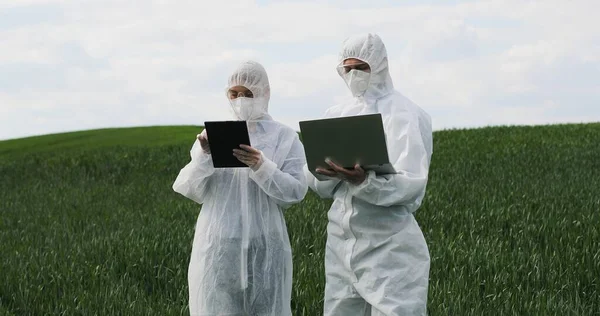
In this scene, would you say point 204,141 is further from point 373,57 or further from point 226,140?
point 373,57

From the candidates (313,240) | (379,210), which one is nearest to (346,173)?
(379,210)

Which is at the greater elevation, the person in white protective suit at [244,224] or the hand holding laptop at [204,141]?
the hand holding laptop at [204,141]

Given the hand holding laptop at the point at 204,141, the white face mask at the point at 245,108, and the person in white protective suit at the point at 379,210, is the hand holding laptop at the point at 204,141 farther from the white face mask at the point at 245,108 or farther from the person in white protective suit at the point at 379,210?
the person in white protective suit at the point at 379,210

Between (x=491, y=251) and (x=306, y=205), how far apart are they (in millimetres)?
3549

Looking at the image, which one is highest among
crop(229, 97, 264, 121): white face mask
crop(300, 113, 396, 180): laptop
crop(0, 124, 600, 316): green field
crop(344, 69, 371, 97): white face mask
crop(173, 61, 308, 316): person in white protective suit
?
crop(344, 69, 371, 97): white face mask

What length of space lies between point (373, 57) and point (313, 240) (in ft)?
16.4

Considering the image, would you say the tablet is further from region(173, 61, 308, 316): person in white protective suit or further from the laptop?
the laptop

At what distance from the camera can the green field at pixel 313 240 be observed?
23.1 ft

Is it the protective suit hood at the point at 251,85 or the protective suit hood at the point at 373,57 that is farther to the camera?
the protective suit hood at the point at 251,85

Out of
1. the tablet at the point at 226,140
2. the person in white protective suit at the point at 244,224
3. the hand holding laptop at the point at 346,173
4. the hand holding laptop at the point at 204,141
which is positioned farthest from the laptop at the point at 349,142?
the hand holding laptop at the point at 204,141

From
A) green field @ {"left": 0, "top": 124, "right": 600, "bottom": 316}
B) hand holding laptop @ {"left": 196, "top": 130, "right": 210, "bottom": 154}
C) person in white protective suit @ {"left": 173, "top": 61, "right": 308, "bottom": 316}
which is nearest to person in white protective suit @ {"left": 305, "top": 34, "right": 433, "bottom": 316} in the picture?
person in white protective suit @ {"left": 173, "top": 61, "right": 308, "bottom": 316}

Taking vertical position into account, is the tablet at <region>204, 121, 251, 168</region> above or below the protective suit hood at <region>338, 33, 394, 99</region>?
below

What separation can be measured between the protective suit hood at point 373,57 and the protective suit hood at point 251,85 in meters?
0.43

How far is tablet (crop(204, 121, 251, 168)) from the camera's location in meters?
4.43
